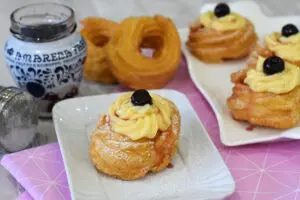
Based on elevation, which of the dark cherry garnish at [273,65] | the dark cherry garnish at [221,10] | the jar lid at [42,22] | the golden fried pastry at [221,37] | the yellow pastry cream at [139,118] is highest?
the jar lid at [42,22]

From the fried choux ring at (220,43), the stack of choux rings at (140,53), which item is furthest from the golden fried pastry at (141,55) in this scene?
the fried choux ring at (220,43)

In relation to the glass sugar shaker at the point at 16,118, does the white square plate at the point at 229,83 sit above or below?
below

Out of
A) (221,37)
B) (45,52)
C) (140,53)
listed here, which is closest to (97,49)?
(140,53)

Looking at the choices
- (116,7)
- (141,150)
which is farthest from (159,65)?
(116,7)

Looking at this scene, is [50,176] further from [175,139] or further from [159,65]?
[159,65]

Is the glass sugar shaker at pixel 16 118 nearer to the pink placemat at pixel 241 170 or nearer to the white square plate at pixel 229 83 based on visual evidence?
the pink placemat at pixel 241 170

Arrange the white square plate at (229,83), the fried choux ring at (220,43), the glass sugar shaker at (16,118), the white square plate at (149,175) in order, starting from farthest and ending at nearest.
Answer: the fried choux ring at (220,43)
the white square plate at (229,83)
the glass sugar shaker at (16,118)
the white square plate at (149,175)

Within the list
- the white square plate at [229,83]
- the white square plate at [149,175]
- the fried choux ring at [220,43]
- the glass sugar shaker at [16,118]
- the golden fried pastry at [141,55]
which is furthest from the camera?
the fried choux ring at [220,43]
